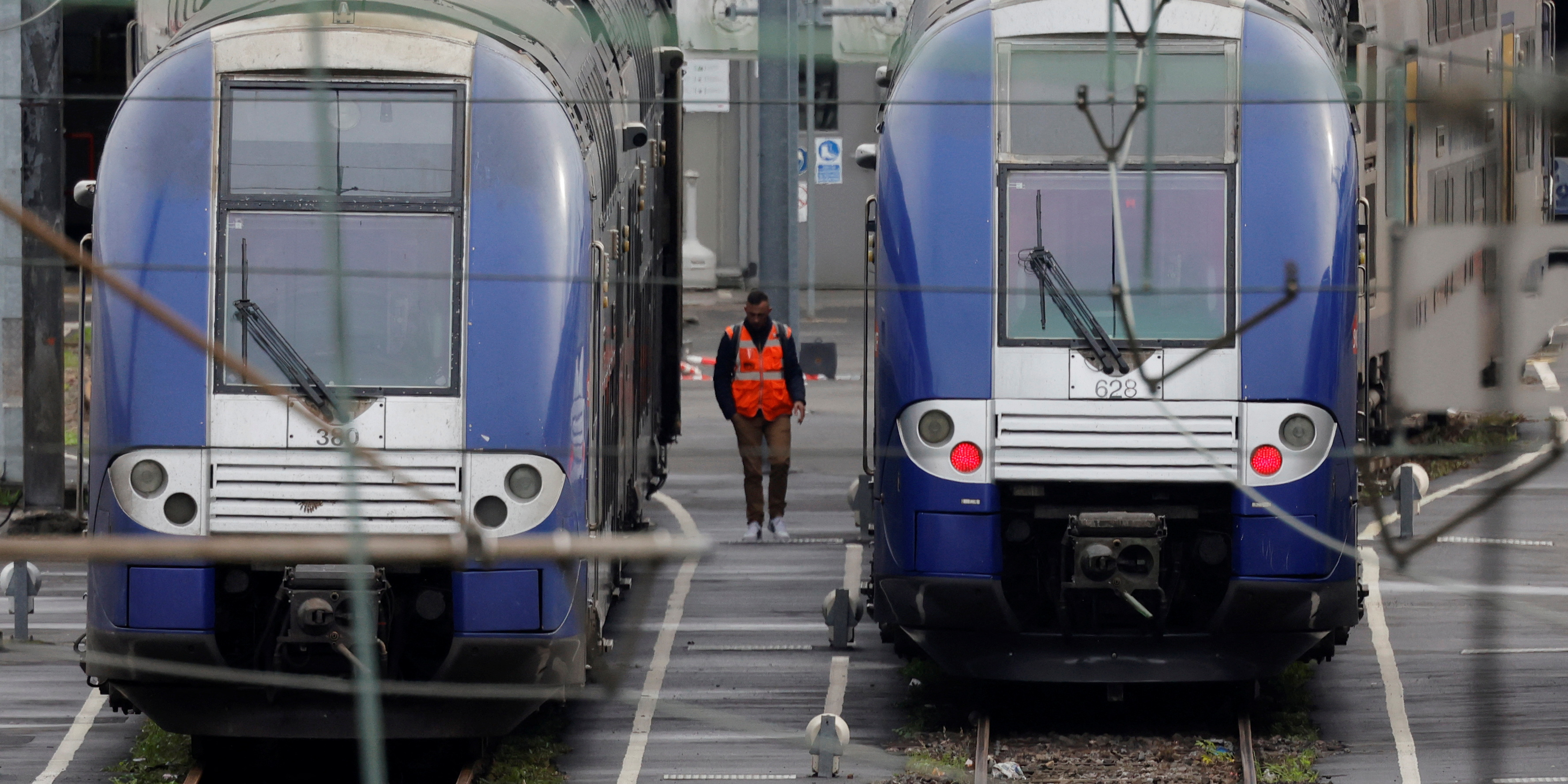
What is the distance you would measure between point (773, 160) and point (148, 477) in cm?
1053

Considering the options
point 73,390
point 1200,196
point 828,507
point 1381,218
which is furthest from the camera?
point 73,390

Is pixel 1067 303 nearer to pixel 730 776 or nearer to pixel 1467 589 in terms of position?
pixel 730 776

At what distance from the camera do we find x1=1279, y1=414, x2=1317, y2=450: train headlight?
870 cm

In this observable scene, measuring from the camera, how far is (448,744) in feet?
30.0

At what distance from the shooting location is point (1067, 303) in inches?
347

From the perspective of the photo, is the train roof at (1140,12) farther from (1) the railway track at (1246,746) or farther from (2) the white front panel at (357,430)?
(2) the white front panel at (357,430)

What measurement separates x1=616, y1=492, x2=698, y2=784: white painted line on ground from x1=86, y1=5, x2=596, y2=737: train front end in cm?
96

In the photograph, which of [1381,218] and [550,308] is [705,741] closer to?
[550,308]

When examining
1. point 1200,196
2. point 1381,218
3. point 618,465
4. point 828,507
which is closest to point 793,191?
point 828,507

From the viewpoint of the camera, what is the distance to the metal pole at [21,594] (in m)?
10.5

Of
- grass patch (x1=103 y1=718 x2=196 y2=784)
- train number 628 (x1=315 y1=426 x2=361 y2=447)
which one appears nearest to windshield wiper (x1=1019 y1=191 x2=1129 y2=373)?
train number 628 (x1=315 y1=426 x2=361 y2=447)

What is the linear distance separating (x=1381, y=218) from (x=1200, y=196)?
19.3 ft

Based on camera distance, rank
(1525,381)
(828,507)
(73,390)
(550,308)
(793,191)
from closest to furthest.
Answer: (550,308), (1525,381), (828,507), (793,191), (73,390)

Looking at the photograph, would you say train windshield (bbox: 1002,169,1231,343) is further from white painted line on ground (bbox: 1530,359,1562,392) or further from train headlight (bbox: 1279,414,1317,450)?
white painted line on ground (bbox: 1530,359,1562,392)
